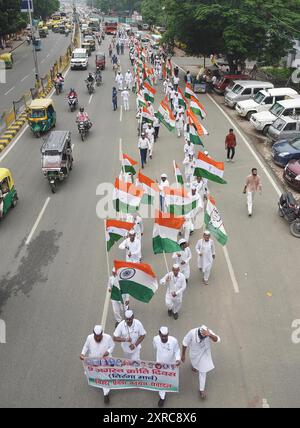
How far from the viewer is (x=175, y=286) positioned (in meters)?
8.48

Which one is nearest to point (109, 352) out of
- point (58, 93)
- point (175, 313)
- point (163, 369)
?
point (163, 369)

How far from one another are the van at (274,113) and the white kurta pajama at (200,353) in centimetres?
1585

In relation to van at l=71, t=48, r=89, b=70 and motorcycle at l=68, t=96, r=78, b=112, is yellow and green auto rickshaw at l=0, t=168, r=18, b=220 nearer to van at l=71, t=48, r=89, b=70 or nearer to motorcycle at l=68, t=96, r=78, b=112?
motorcycle at l=68, t=96, r=78, b=112

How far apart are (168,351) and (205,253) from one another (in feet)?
11.0

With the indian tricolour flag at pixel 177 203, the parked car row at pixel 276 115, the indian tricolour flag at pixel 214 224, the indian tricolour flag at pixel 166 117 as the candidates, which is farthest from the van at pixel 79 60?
the indian tricolour flag at pixel 214 224

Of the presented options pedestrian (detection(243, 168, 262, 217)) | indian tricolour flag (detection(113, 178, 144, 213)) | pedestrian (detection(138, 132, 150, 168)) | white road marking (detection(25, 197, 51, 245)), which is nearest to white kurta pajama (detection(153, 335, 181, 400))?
indian tricolour flag (detection(113, 178, 144, 213))

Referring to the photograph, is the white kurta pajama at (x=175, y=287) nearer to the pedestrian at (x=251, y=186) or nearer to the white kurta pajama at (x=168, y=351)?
the white kurta pajama at (x=168, y=351)

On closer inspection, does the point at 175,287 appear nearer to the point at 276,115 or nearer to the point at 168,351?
the point at 168,351

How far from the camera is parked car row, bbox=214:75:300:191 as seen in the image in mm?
16281

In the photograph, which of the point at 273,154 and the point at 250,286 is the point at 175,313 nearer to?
the point at 250,286

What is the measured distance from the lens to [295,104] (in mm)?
20047

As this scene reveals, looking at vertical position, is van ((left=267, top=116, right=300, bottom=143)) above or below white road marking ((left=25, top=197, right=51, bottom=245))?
above

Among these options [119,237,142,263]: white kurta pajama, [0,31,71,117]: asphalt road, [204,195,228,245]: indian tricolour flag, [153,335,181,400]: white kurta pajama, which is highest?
[204,195,228,245]: indian tricolour flag

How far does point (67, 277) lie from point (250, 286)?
4670mm
